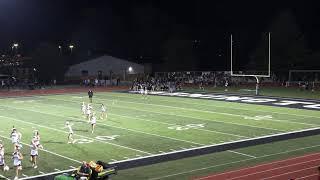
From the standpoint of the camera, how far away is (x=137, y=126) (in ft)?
86.9

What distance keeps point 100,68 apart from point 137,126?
158 ft

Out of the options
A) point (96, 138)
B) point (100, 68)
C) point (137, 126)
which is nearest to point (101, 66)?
point (100, 68)

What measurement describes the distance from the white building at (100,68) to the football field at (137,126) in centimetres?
3385

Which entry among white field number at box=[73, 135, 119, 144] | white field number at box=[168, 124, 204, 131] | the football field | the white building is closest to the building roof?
the white building

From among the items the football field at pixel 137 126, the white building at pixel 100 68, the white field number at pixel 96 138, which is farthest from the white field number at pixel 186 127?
the white building at pixel 100 68

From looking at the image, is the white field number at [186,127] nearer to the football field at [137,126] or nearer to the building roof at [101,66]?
the football field at [137,126]

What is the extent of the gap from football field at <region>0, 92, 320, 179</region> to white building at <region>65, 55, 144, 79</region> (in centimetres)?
3385

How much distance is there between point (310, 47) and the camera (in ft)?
279

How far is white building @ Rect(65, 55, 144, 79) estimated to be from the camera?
A: 241 feet

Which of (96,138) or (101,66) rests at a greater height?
(101,66)

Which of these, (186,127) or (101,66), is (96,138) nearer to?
(186,127)

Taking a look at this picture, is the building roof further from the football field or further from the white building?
the football field

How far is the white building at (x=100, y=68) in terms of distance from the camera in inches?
2894

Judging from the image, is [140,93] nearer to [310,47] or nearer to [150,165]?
[150,165]
